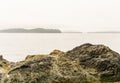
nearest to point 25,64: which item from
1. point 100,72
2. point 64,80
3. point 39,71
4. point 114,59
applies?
point 39,71

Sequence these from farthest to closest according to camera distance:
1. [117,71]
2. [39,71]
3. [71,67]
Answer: [117,71] < [71,67] < [39,71]

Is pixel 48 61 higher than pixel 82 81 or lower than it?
higher

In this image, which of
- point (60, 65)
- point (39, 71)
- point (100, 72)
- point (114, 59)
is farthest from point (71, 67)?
point (114, 59)

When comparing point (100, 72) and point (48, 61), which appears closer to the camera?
point (48, 61)

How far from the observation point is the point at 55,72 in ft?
40.1

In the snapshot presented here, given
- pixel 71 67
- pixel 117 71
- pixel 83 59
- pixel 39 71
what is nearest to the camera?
pixel 39 71

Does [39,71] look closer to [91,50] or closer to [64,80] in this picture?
[64,80]

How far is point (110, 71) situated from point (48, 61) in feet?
13.1

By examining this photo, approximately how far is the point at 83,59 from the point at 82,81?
3.77 metres

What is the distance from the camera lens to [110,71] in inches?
598

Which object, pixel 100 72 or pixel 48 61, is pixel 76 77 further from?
pixel 100 72

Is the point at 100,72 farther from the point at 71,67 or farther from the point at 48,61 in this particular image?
the point at 48,61

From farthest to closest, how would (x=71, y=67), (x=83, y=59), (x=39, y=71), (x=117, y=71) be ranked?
(x=83, y=59)
(x=117, y=71)
(x=71, y=67)
(x=39, y=71)

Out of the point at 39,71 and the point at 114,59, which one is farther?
the point at 114,59
